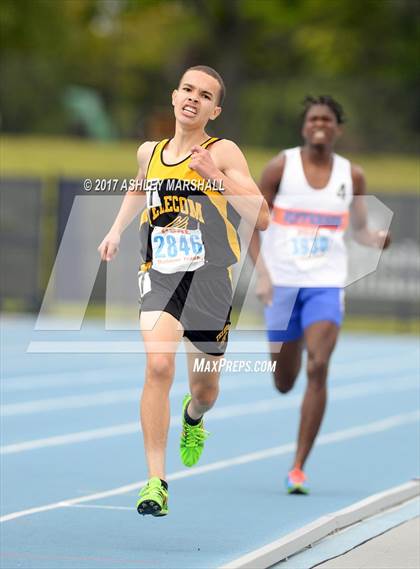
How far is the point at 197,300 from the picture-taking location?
7.77m

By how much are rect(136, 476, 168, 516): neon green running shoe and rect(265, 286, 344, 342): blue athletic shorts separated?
3.13 meters

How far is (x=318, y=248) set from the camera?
1037 cm

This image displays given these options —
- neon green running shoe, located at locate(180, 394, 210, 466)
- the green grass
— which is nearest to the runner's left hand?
neon green running shoe, located at locate(180, 394, 210, 466)

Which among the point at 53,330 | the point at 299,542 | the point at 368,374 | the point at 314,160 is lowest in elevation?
the point at 299,542

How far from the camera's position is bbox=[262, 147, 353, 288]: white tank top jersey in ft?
34.0

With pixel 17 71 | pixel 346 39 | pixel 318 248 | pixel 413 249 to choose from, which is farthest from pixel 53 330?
pixel 346 39

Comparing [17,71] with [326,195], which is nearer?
[326,195]

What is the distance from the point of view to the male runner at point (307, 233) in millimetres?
10320

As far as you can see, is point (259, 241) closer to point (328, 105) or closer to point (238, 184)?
point (328, 105)

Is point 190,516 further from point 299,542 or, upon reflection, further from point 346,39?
point 346,39

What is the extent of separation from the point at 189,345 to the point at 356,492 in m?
2.47

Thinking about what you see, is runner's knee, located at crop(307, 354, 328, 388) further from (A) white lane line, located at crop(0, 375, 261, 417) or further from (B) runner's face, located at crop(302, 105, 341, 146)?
(A) white lane line, located at crop(0, 375, 261, 417)

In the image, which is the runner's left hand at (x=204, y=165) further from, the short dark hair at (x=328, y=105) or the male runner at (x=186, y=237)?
the short dark hair at (x=328, y=105)

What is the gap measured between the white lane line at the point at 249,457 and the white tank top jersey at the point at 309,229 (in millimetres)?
1508
